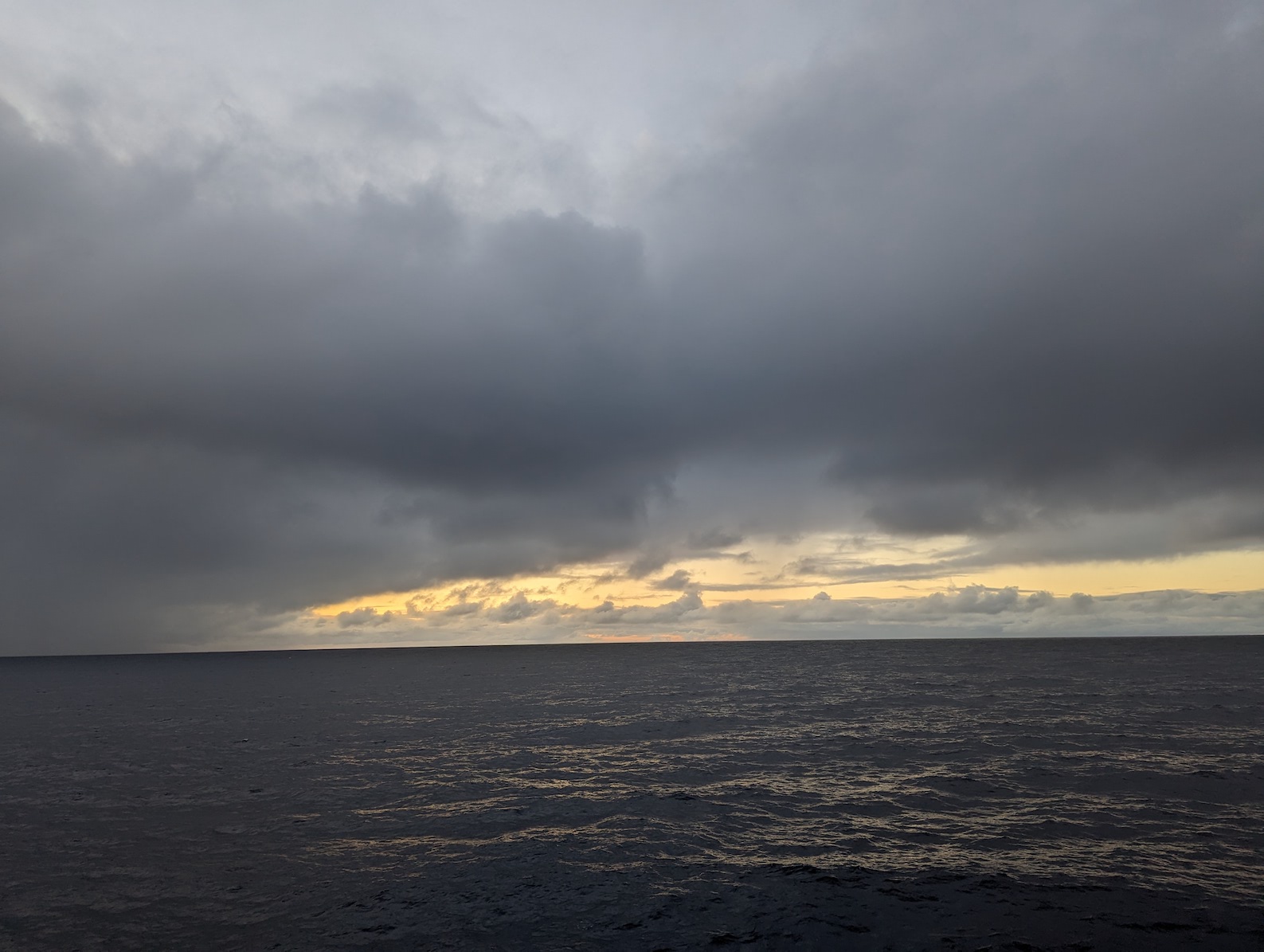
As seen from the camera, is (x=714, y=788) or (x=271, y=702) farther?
(x=271, y=702)

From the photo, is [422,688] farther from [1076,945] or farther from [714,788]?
[1076,945]

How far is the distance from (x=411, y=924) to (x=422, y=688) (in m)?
121

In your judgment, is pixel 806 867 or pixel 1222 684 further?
pixel 1222 684

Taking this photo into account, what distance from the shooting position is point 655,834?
33.1 meters

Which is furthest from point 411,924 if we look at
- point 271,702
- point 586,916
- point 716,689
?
point 271,702

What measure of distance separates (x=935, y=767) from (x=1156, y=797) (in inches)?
463

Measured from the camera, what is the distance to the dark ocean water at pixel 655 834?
2341cm

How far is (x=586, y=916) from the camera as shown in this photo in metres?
24.3

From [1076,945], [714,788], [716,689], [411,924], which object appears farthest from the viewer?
[716,689]

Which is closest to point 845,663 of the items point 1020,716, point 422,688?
point 422,688

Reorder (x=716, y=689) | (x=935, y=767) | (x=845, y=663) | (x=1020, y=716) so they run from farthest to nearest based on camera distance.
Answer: (x=845, y=663)
(x=716, y=689)
(x=1020, y=716)
(x=935, y=767)

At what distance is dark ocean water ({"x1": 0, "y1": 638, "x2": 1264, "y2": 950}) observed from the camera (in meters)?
23.4

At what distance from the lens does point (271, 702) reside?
111 meters

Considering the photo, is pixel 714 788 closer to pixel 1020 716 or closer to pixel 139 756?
pixel 1020 716
